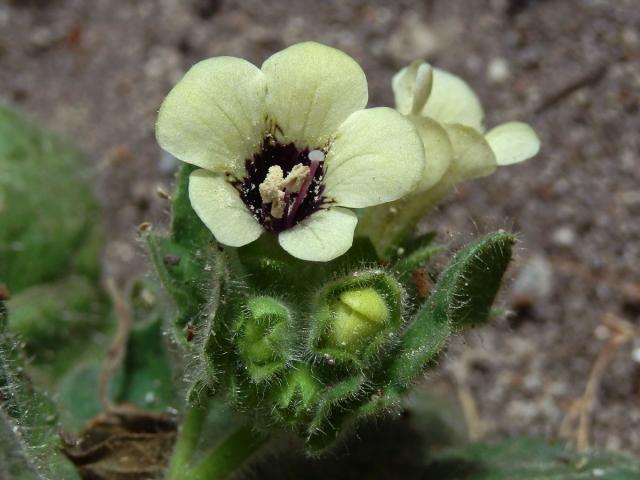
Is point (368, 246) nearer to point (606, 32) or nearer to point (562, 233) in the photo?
point (562, 233)

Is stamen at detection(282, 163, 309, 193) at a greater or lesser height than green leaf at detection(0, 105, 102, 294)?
greater

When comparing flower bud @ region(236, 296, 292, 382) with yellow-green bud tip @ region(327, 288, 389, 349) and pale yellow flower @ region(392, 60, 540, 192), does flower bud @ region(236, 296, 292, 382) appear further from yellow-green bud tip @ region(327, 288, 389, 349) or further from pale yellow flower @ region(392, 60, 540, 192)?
pale yellow flower @ region(392, 60, 540, 192)

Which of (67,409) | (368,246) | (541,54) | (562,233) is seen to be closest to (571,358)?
(562,233)

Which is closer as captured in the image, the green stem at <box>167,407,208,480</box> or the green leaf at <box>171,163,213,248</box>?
the green leaf at <box>171,163,213,248</box>

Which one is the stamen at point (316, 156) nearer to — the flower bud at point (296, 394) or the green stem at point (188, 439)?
the flower bud at point (296, 394)

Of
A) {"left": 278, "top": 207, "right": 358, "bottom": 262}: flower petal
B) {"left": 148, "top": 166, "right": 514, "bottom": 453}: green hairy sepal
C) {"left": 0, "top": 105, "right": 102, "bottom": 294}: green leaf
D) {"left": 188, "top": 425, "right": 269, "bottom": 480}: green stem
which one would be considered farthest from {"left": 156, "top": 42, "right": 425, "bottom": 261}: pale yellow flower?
{"left": 0, "top": 105, "right": 102, "bottom": 294}: green leaf

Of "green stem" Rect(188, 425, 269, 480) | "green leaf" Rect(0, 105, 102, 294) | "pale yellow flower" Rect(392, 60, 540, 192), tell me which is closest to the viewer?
"pale yellow flower" Rect(392, 60, 540, 192)
